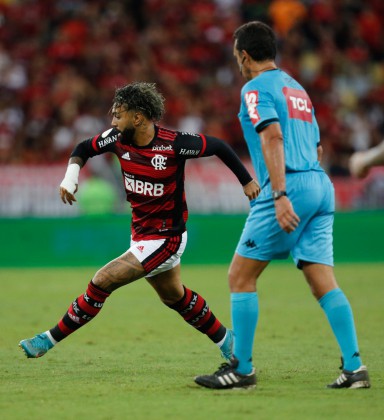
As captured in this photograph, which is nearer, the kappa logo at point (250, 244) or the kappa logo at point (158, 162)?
the kappa logo at point (250, 244)

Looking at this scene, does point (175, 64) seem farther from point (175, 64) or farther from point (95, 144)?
point (95, 144)

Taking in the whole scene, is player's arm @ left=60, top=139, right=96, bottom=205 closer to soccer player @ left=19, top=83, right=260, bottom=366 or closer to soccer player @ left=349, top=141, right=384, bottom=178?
soccer player @ left=19, top=83, right=260, bottom=366

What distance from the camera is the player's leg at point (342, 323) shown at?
5.81 metres

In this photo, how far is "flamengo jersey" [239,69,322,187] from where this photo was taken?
5754 millimetres

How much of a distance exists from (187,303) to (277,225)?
1.47 meters

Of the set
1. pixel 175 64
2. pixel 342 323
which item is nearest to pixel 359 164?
pixel 342 323

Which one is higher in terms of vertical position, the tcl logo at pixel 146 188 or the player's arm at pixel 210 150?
the player's arm at pixel 210 150

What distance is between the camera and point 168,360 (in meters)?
7.38

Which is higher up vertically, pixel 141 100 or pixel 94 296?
pixel 141 100

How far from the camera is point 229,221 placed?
16141mm

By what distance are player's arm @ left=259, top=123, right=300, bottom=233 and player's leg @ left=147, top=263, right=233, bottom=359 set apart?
1.45 metres

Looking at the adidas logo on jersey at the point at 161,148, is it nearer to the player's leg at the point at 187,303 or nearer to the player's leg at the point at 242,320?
the player's leg at the point at 187,303

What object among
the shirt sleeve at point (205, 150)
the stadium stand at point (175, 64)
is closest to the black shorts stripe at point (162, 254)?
the shirt sleeve at point (205, 150)

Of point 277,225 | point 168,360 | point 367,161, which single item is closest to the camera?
point 367,161
